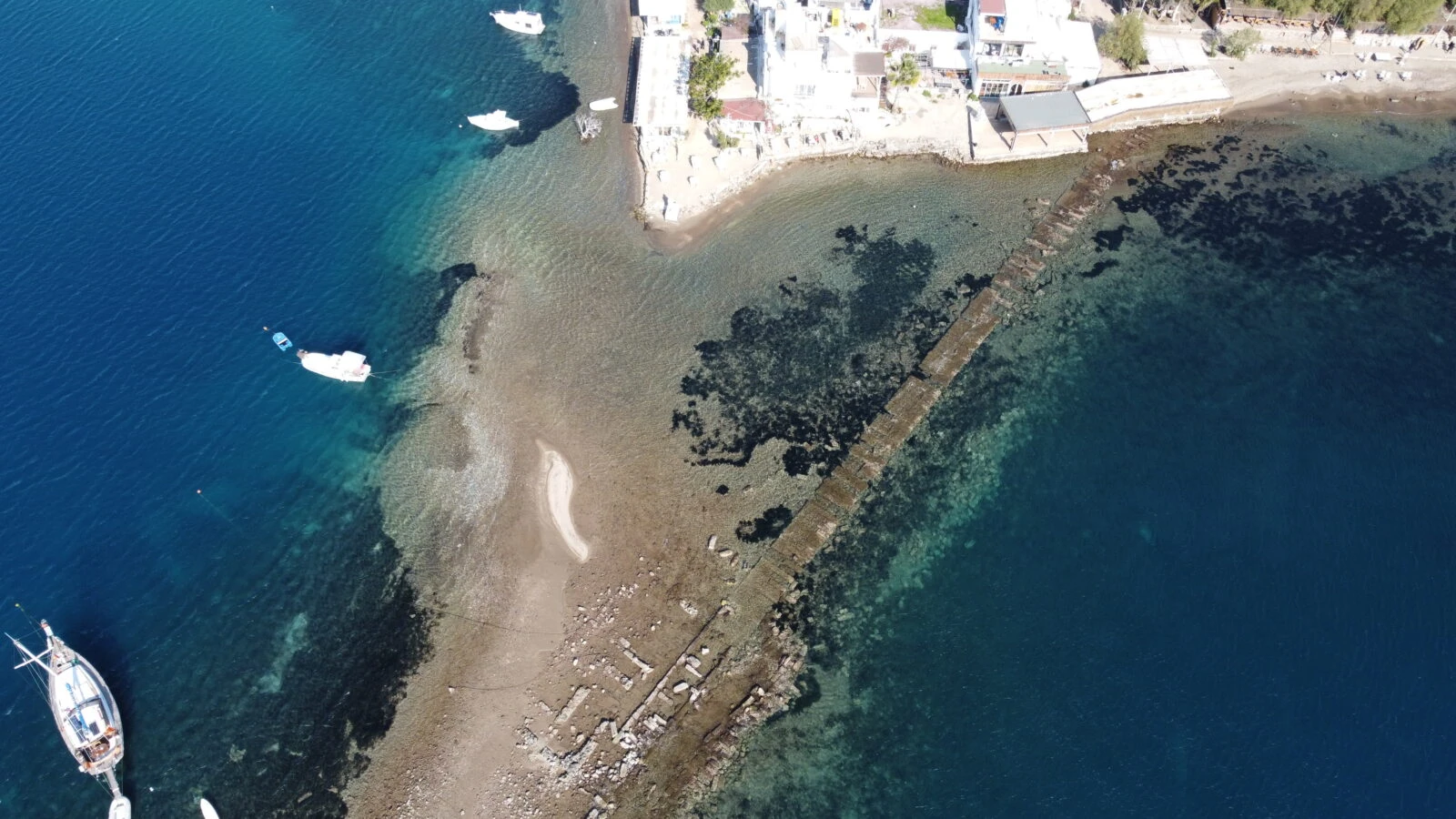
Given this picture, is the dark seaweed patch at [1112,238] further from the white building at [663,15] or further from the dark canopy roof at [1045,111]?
the white building at [663,15]

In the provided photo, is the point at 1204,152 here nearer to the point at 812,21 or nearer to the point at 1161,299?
the point at 1161,299

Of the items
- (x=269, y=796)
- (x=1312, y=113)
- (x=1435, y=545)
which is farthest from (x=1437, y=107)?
(x=269, y=796)

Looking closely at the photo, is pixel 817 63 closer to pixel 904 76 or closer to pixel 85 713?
pixel 904 76

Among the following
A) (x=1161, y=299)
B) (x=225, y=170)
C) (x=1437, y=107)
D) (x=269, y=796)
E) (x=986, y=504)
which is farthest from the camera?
(x=1437, y=107)

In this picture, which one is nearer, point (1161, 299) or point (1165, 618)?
point (1165, 618)

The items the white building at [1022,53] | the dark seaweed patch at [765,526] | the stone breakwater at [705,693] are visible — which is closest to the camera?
the stone breakwater at [705,693]

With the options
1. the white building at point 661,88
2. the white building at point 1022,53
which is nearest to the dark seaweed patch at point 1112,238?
the white building at point 1022,53

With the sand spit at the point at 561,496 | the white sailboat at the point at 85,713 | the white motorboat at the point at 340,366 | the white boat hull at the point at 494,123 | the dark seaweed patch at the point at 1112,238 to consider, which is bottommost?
the white sailboat at the point at 85,713
